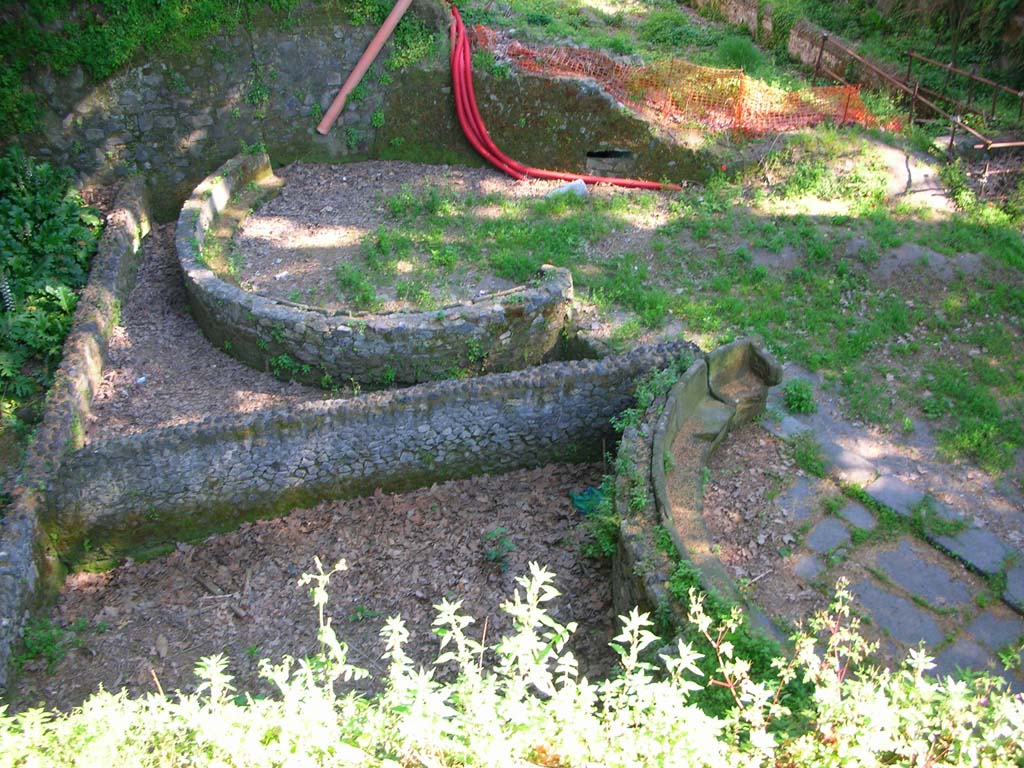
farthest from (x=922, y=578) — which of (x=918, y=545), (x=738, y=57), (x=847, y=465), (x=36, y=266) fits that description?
(x=738, y=57)

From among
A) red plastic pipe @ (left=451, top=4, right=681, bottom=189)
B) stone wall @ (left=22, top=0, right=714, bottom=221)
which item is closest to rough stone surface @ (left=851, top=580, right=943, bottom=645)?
stone wall @ (left=22, top=0, right=714, bottom=221)

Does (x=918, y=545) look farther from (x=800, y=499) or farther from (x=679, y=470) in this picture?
(x=679, y=470)

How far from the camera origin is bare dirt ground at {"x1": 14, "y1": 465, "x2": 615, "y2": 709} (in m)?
5.85

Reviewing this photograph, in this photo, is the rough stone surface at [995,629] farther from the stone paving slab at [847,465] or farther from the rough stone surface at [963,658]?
the stone paving slab at [847,465]

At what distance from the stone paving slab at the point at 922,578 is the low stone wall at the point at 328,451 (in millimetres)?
2231

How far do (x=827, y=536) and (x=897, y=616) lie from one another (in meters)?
0.75

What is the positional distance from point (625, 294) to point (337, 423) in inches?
134

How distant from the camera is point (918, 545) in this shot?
19.7ft

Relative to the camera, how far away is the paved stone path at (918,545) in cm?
537

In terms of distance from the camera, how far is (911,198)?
31.3 ft

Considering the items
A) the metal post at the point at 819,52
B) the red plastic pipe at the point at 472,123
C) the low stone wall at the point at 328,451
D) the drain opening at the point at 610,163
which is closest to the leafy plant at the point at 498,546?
the low stone wall at the point at 328,451

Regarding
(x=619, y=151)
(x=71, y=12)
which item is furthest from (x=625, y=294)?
(x=71, y=12)

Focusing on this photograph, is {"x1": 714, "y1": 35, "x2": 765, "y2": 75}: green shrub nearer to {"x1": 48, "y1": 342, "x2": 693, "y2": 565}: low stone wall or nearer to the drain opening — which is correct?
the drain opening

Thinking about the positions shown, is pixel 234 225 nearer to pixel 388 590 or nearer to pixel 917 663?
pixel 388 590
